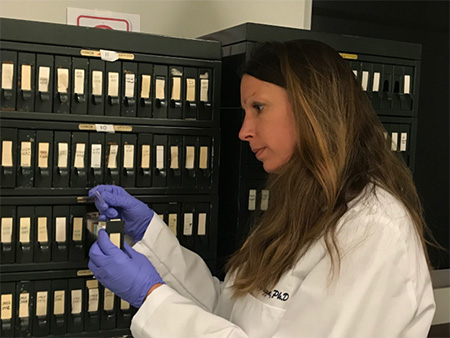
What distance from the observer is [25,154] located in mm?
1510

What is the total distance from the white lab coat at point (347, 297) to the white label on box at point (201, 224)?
424 millimetres

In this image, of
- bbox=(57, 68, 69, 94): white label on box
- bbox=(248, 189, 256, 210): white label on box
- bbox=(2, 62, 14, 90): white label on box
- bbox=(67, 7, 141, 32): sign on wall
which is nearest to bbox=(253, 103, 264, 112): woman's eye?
bbox=(248, 189, 256, 210): white label on box

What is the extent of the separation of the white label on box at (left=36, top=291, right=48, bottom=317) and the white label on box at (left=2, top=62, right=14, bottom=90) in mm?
578

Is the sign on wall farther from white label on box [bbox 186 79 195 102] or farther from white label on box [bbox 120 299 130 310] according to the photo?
white label on box [bbox 120 299 130 310]

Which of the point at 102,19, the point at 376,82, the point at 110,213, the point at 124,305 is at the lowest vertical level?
the point at 124,305

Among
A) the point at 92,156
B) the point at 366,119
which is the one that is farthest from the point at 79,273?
the point at 366,119

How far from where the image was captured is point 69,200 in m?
1.57

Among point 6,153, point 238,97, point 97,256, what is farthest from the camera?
point 238,97

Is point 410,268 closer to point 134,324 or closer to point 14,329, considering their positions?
point 134,324

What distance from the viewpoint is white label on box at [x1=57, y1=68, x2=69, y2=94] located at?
5.01 ft

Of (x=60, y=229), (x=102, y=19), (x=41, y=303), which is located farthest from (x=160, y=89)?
(x=41, y=303)

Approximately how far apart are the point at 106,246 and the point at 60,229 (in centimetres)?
26

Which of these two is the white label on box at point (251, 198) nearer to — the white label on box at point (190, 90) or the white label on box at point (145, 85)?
the white label on box at point (190, 90)

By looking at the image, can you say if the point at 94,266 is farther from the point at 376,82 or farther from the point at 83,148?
the point at 376,82
